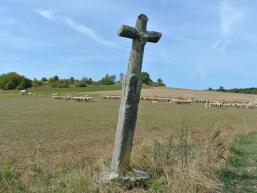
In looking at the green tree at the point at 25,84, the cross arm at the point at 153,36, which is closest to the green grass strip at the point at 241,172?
the cross arm at the point at 153,36

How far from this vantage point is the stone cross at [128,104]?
7.48 m

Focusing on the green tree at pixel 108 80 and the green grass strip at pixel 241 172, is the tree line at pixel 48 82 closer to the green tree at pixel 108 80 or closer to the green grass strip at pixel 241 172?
the green tree at pixel 108 80

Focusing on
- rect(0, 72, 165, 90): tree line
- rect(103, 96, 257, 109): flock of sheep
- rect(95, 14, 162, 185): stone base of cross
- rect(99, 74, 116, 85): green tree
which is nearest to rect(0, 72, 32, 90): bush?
rect(0, 72, 165, 90): tree line

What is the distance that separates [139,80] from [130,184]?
185 cm

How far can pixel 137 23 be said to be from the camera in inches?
310

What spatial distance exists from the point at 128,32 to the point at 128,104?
1283 millimetres

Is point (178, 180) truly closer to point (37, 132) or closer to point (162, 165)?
point (162, 165)

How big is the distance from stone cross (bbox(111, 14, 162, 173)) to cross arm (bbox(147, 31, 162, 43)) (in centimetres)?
13

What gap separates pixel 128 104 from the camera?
7.48 metres

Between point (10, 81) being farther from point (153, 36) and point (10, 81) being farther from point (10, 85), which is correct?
point (153, 36)

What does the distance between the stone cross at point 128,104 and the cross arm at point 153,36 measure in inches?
5.1

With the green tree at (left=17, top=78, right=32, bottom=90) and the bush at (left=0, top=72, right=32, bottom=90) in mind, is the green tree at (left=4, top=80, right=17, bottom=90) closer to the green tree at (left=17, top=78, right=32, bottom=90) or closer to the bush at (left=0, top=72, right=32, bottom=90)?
the bush at (left=0, top=72, right=32, bottom=90)

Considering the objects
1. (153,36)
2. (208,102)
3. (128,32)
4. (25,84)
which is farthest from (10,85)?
(128,32)

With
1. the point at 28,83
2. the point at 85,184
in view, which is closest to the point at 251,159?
the point at 85,184
